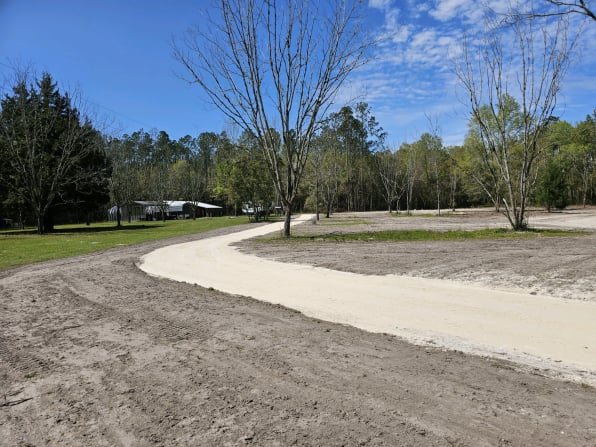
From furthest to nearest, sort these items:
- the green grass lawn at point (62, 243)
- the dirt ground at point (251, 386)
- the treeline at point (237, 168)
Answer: the treeline at point (237, 168), the green grass lawn at point (62, 243), the dirt ground at point (251, 386)

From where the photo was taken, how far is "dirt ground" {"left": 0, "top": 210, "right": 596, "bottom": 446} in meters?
2.74

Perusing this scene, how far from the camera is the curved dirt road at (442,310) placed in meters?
4.22

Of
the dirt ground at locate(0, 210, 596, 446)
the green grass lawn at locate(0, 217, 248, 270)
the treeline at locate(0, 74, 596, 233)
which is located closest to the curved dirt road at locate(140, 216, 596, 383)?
the dirt ground at locate(0, 210, 596, 446)

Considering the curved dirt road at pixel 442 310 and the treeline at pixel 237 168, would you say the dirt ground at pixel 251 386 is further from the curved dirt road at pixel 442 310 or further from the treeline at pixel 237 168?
the treeline at pixel 237 168

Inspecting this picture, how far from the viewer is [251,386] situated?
11.3 feet

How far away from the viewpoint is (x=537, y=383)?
3.40 meters

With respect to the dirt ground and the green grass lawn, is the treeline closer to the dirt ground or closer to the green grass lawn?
the green grass lawn

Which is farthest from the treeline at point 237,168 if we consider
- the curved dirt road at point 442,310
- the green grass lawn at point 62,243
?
the curved dirt road at point 442,310

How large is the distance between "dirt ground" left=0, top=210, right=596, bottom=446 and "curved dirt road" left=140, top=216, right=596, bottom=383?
37 cm

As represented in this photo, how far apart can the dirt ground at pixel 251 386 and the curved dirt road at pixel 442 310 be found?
0.37 metres

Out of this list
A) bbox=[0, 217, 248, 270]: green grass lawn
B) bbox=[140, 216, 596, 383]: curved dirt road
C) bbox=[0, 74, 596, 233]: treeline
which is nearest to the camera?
bbox=[140, 216, 596, 383]: curved dirt road

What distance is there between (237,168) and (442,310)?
129 feet

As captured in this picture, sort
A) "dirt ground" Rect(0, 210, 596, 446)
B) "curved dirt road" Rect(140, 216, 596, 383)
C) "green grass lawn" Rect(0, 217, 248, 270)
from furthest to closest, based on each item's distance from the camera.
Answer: "green grass lawn" Rect(0, 217, 248, 270)
"curved dirt road" Rect(140, 216, 596, 383)
"dirt ground" Rect(0, 210, 596, 446)

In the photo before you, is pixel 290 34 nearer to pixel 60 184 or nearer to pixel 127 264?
pixel 127 264
